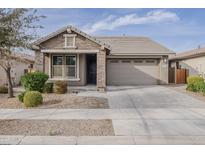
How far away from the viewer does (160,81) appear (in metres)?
28.2

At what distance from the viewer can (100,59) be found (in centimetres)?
2206

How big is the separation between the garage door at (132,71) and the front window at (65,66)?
4.64 metres

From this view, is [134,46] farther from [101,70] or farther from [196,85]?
[196,85]

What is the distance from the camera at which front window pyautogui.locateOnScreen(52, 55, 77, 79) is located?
23906 mm

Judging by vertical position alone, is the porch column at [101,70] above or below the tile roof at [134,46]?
below

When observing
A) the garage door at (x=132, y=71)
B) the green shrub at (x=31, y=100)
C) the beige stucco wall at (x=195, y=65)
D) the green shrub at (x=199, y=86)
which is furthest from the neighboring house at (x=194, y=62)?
the green shrub at (x=31, y=100)

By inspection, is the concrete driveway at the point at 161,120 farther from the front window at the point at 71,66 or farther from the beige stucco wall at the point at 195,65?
the beige stucco wall at the point at 195,65

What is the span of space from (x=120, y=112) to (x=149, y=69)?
15816 mm

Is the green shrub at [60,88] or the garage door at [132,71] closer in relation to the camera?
the green shrub at [60,88]

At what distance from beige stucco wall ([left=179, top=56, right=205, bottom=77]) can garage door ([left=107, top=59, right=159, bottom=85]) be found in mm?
3869

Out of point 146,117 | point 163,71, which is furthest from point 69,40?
point 146,117

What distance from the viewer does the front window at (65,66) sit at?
78.4 feet

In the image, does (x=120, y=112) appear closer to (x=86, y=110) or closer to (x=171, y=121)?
(x=86, y=110)

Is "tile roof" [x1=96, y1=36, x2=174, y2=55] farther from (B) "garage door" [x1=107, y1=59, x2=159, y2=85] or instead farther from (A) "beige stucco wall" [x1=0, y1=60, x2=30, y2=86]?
(A) "beige stucco wall" [x1=0, y1=60, x2=30, y2=86]
